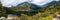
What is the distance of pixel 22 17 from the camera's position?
4.23 feet

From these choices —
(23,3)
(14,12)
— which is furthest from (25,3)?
(14,12)

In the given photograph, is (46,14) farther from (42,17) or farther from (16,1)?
(16,1)

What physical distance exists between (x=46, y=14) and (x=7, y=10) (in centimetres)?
42

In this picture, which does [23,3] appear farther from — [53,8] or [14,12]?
[53,8]

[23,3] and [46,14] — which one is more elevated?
[23,3]

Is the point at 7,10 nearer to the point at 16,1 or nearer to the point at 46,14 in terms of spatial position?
the point at 16,1

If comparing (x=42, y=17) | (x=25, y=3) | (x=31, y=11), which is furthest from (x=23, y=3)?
(x=42, y=17)

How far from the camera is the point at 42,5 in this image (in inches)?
51.0

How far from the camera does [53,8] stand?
4.17 ft

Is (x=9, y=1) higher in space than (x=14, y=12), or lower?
higher

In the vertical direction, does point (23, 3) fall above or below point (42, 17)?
above

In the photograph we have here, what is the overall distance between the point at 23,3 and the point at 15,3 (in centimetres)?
9

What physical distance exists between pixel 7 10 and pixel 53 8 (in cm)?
49

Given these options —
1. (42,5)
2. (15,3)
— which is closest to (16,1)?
(15,3)
